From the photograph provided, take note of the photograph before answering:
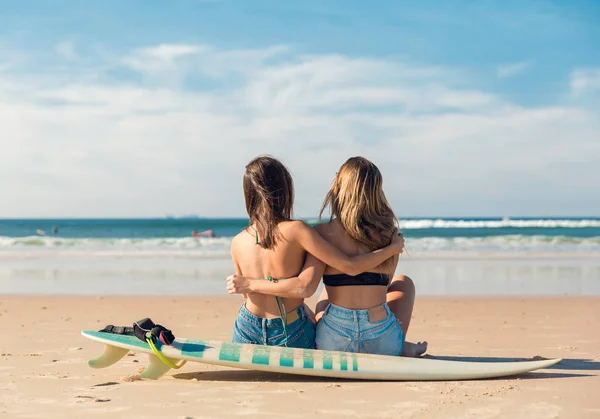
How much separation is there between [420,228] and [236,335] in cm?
4385

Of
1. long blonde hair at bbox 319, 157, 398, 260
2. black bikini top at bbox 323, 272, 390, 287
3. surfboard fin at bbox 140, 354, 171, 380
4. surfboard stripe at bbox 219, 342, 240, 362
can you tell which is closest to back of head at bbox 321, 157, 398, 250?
long blonde hair at bbox 319, 157, 398, 260

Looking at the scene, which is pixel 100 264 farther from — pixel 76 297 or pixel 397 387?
pixel 397 387

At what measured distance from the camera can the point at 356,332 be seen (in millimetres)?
4035

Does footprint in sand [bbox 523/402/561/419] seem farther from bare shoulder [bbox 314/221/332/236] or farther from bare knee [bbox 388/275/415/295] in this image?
bare shoulder [bbox 314/221/332/236]

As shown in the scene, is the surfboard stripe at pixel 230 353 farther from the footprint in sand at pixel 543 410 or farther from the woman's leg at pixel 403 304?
the footprint in sand at pixel 543 410

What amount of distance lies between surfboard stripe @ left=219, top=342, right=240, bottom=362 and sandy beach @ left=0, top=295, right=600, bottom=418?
0.16 m

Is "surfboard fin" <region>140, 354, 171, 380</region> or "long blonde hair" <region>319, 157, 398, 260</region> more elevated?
"long blonde hair" <region>319, 157, 398, 260</region>

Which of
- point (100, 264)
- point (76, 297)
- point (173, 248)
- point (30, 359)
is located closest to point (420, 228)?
point (173, 248)

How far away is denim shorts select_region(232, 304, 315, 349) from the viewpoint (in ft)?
13.5

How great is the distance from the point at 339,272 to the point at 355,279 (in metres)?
0.10

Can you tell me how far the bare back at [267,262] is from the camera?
12.9 feet

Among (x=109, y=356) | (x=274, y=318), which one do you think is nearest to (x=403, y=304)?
(x=274, y=318)

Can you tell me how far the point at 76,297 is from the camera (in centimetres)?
962

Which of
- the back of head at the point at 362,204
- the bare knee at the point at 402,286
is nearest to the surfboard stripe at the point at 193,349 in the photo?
the back of head at the point at 362,204
